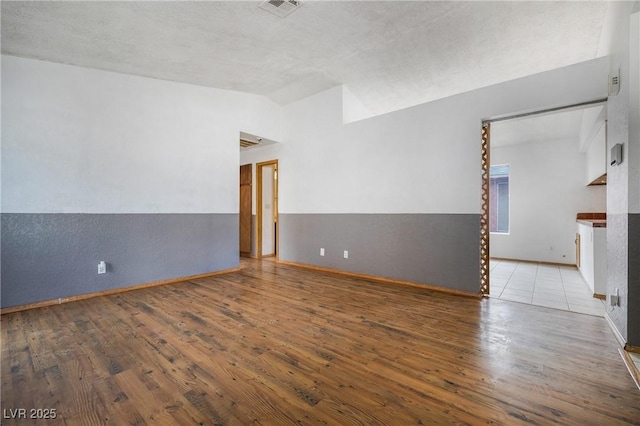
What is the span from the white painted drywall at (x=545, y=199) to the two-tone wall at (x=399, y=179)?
3.81 metres

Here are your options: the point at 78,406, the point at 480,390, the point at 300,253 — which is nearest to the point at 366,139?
the point at 300,253

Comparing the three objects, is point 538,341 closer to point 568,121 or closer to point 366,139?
point 366,139

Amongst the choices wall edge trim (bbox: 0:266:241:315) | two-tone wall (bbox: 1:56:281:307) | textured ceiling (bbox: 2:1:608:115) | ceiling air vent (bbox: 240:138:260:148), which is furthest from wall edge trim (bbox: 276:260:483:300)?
textured ceiling (bbox: 2:1:608:115)

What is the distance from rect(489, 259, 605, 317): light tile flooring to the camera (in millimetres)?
3410

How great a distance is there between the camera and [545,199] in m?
6.27

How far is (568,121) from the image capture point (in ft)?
17.0

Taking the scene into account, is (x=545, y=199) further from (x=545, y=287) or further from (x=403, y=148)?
(x=403, y=148)

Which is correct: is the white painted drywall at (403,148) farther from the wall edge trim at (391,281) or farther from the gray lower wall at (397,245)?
the wall edge trim at (391,281)

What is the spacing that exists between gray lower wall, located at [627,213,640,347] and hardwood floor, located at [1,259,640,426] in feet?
0.73

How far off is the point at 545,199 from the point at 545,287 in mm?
2947

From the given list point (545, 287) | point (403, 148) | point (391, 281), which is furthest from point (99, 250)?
point (545, 287)

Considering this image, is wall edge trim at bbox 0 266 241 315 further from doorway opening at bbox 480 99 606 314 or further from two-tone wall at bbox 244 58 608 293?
doorway opening at bbox 480 99 606 314

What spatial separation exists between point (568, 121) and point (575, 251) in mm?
2613

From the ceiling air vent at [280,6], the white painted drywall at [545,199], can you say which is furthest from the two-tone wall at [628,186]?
the white painted drywall at [545,199]
